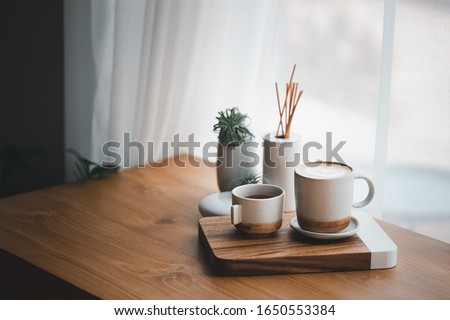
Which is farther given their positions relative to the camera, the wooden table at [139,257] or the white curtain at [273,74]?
the white curtain at [273,74]

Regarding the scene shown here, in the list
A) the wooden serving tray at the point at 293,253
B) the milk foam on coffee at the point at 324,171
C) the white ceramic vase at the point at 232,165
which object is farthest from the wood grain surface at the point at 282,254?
the white ceramic vase at the point at 232,165

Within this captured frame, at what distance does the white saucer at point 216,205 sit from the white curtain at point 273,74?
0.24 m

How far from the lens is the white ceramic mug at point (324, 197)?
0.98 meters

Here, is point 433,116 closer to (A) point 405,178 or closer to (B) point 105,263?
(A) point 405,178

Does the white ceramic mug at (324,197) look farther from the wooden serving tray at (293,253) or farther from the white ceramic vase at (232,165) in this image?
the white ceramic vase at (232,165)

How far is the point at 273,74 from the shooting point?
1356mm

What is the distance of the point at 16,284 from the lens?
1.05 m

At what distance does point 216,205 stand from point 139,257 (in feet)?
0.70

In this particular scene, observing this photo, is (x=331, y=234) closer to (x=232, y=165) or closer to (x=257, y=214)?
(x=257, y=214)

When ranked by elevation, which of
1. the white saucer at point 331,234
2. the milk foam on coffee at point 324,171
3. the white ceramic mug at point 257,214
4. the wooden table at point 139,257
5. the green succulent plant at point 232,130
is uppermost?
the green succulent plant at point 232,130

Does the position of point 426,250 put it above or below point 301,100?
below

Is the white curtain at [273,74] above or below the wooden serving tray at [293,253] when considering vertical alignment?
above
